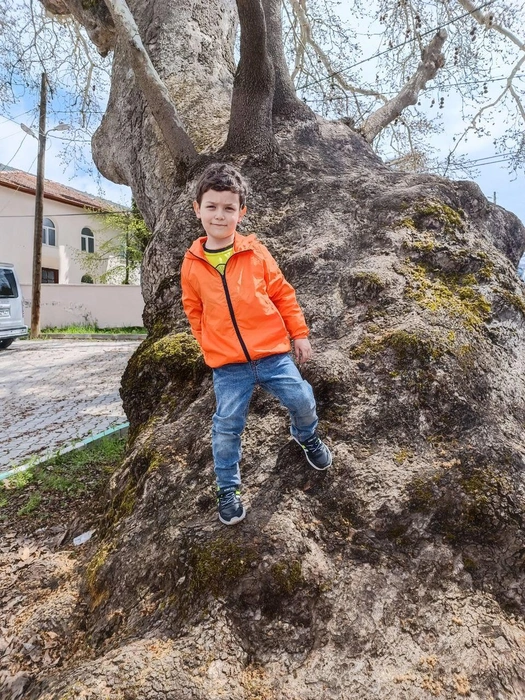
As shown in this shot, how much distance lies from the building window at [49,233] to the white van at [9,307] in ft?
53.3

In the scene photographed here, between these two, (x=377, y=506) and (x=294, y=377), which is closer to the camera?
(x=377, y=506)

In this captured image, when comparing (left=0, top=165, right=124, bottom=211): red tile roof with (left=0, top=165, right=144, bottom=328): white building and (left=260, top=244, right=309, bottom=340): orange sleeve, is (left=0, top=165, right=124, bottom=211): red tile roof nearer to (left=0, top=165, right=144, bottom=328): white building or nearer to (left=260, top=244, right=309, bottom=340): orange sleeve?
(left=0, top=165, right=144, bottom=328): white building

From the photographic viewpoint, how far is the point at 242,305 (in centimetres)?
199

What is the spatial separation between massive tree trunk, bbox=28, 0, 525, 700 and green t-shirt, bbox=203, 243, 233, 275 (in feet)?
2.21

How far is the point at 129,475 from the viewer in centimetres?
241

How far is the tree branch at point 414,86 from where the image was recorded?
5.20 m

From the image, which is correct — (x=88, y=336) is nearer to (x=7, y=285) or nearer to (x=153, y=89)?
(x=7, y=285)

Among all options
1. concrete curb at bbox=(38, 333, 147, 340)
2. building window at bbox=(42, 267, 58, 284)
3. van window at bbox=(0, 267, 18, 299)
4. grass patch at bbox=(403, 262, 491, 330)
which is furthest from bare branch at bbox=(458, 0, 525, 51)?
building window at bbox=(42, 267, 58, 284)

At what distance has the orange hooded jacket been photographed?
1.99 m

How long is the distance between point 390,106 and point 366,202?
2804 mm

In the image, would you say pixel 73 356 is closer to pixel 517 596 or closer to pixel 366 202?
pixel 366 202

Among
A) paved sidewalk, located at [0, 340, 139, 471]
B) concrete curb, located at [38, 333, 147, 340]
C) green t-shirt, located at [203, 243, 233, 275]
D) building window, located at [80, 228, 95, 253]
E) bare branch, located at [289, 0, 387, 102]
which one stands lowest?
concrete curb, located at [38, 333, 147, 340]

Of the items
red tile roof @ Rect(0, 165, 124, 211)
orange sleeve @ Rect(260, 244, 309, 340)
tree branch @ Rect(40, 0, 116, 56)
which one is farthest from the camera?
red tile roof @ Rect(0, 165, 124, 211)

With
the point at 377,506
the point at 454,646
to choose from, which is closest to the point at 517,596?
the point at 454,646
